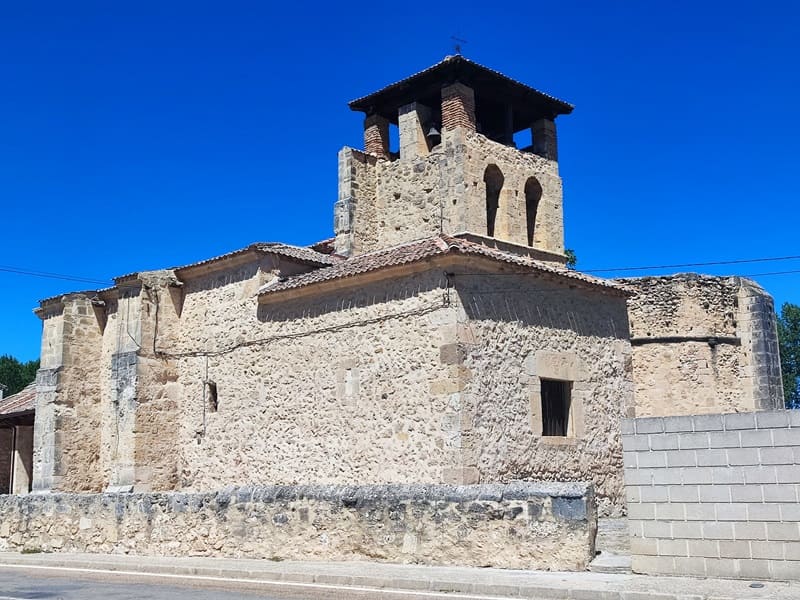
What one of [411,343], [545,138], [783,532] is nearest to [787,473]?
[783,532]

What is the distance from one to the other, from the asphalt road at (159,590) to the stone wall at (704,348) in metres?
11.6

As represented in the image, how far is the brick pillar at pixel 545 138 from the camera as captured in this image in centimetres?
2048

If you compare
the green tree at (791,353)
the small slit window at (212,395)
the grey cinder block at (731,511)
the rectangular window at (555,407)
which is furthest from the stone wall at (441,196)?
the green tree at (791,353)

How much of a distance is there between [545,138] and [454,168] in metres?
3.28

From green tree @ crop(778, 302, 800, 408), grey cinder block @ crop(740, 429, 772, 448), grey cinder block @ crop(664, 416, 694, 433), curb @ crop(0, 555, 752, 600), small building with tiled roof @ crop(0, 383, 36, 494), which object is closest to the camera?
curb @ crop(0, 555, 752, 600)

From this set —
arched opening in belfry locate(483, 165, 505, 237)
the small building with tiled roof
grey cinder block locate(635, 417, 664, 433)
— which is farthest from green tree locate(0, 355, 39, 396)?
grey cinder block locate(635, 417, 664, 433)

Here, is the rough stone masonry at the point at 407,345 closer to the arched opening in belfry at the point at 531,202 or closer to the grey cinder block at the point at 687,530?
the arched opening in belfry at the point at 531,202

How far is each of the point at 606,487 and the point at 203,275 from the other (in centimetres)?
892

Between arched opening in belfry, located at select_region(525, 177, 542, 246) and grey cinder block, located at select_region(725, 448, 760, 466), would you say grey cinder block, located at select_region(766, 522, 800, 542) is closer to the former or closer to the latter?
grey cinder block, located at select_region(725, 448, 760, 466)

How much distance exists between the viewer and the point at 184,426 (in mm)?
17484

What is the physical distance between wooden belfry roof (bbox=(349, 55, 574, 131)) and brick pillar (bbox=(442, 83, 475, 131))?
0.22m

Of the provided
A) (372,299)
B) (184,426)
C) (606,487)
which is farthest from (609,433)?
(184,426)

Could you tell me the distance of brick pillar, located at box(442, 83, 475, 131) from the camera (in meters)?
18.5

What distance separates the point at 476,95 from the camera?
1969 centimetres
